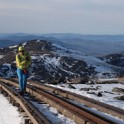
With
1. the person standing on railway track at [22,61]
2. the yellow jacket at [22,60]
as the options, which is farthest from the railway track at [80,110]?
the yellow jacket at [22,60]

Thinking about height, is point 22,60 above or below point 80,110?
above

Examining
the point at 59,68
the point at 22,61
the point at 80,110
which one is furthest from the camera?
the point at 59,68

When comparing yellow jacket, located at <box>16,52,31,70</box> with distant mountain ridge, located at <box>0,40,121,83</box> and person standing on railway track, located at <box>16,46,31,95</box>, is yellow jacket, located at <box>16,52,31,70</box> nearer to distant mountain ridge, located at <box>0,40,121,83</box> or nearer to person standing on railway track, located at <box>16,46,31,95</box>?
person standing on railway track, located at <box>16,46,31,95</box>

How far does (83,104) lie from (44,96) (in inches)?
71.9

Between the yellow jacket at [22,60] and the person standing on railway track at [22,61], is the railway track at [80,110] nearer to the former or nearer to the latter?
the person standing on railway track at [22,61]

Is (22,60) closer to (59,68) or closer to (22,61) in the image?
(22,61)

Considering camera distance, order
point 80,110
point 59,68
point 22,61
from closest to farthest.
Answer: point 80,110
point 22,61
point 59,68

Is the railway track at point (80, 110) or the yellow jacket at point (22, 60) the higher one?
the yellow jacket at point (22, 60)

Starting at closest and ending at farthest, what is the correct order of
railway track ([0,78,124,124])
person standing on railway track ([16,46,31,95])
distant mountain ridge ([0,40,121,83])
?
1. railway track ([0,78,124,124])
2. person standing on railway track ([16,46,31,95])
3. distant mountain ridge ([0,40,121,83])

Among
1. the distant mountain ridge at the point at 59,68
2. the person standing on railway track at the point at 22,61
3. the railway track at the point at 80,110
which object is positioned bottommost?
the distant mountain ridge at the point at 59,68

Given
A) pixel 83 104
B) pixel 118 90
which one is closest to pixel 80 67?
pixel 118 90

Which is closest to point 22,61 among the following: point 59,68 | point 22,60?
point 22,60

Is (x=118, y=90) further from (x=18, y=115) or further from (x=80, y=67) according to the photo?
(x=80, y=67)

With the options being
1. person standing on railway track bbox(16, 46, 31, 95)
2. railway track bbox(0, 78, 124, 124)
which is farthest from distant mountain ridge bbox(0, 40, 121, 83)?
railway track bbox(0, 78, 124, 124)
